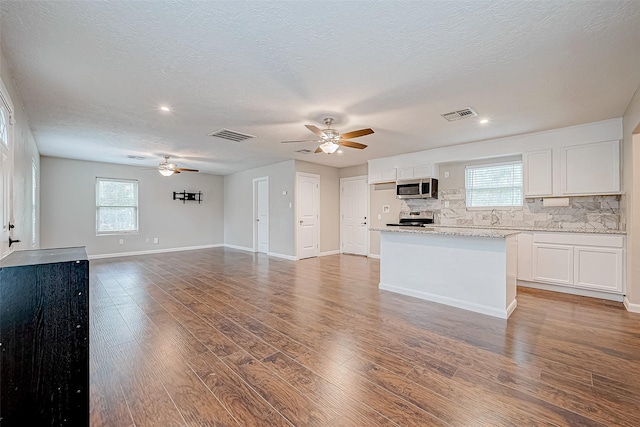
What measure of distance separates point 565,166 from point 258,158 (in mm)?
5801

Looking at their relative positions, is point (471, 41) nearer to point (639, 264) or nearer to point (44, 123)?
point (639, 264)

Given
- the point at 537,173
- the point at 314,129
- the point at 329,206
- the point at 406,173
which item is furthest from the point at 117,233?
the point at 537,173

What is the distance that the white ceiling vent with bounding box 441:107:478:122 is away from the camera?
12.0 feet

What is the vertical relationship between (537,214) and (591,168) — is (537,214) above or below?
below

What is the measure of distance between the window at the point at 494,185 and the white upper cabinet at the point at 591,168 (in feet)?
2.39

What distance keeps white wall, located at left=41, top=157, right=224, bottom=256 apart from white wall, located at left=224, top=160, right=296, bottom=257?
548mm

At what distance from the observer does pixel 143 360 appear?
233 centimetres

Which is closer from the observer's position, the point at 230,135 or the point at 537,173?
the point at 537,173

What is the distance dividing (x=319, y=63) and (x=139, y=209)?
7530mm

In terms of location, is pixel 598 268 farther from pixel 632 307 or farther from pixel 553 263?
pixel 632 307

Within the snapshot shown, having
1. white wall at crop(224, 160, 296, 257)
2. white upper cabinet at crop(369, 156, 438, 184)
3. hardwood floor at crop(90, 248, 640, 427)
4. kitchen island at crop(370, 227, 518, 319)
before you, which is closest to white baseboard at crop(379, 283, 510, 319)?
kitchen island at crop(370, 227, 518, 319)

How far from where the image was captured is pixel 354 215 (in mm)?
7902

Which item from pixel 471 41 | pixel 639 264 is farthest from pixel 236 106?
pixel 639 264

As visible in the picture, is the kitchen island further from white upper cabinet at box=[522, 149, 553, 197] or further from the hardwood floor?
white upper cabinet at box=[522, 149, 553, 197]
